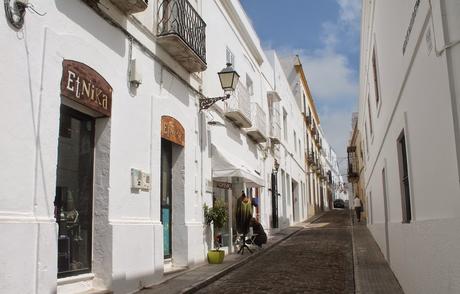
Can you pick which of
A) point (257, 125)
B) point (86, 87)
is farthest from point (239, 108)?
point (86, 87)

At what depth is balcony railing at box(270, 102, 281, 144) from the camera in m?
19.5

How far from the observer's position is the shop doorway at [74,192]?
6.12 m

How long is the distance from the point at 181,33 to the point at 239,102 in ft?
15.5

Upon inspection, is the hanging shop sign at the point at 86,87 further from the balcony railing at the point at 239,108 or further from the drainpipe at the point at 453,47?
the balcony railing at the point at 239,108

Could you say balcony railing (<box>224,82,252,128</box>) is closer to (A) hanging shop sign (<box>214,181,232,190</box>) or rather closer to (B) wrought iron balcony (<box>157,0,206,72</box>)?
(A) hanging shop sign (<box>214,181,232,190</box>)

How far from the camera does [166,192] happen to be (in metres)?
9.32

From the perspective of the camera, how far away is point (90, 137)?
22.2 ft

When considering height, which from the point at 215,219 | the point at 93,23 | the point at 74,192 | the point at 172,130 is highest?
the point at 93,23

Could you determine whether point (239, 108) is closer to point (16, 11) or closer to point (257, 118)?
point (257, 118)

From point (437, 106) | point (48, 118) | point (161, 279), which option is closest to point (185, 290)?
point (161, 279)

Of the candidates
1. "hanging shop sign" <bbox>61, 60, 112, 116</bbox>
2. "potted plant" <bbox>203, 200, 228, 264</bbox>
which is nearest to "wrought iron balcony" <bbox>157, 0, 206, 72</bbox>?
"hanging shop sign" <bbox>61, 60, 112, 116</bbox>

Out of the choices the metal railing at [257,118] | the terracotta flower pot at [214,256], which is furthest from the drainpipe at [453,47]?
the metal railing at [257,118]

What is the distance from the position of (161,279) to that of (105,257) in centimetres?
168

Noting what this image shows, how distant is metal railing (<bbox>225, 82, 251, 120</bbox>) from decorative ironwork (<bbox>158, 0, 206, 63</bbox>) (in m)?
3.04
